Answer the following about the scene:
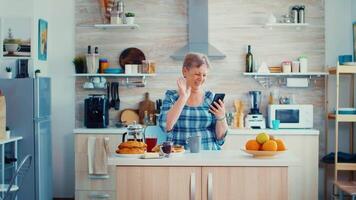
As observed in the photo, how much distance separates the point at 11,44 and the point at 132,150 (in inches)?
128

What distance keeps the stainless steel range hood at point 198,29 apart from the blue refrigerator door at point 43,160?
66.9 inches

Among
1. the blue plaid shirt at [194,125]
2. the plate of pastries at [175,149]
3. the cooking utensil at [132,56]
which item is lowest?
the plate of pastries at [175,149]

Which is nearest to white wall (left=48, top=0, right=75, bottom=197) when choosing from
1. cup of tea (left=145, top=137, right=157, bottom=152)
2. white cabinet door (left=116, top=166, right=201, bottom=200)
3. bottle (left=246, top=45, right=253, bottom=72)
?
bottle (left=246, top=45, right=253, bottom=72)

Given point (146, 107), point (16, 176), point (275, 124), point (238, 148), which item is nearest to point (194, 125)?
point (16, 176)

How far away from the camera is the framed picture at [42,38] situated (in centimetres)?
593

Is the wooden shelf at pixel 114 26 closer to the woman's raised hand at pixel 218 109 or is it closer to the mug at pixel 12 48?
the mug at pixel 12 48

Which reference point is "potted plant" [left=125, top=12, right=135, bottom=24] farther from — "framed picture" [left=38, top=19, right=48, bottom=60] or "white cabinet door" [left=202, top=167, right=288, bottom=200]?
"white cabinet door" [left=202, top=167, right=288, bottom=200]

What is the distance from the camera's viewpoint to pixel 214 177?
2910mm

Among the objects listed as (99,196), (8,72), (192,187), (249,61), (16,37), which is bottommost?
(99,196)

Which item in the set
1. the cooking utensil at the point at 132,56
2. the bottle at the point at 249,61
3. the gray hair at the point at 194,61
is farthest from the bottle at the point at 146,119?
the gray hair at the point at 194,61

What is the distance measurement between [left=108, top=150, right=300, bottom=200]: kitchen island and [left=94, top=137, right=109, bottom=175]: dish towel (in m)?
2.76

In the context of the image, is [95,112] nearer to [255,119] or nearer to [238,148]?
[238,148]

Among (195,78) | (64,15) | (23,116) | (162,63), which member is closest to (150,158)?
(195,78)

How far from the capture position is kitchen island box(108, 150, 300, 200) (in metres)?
2.90
